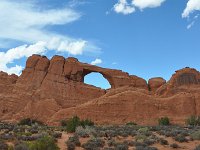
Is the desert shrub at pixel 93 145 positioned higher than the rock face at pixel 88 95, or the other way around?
the rock face at pixel 88 95

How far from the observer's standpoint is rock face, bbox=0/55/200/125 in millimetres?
62300

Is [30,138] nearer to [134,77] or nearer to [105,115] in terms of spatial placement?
[105,115]

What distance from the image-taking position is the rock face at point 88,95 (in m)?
62.3

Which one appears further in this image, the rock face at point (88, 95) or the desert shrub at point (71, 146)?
the rock face at point (88, 95)

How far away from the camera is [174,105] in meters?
63.2

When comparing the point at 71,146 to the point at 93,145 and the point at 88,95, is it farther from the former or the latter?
the point at 88,95

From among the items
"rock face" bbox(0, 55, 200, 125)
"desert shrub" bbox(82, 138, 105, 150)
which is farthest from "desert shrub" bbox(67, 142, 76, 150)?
"rock face" bbox(0, 55, 200, 125)

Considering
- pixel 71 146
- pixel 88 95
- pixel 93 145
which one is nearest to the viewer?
pixel 71 146

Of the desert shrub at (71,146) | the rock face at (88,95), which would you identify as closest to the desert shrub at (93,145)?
the desert shrub at (71,146)

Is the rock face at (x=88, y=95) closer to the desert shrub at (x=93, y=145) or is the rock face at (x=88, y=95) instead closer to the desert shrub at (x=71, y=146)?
the desert shrub at (x=93, y=145)

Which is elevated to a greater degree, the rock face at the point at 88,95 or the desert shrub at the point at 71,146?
the rock face at the point at 88,95

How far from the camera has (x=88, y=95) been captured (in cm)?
6944

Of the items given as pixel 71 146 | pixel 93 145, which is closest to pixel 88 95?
pixel 93 145

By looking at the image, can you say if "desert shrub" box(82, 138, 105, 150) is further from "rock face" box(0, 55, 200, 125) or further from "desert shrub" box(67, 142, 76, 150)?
"rock face" box(0, 55, 200, 125)
